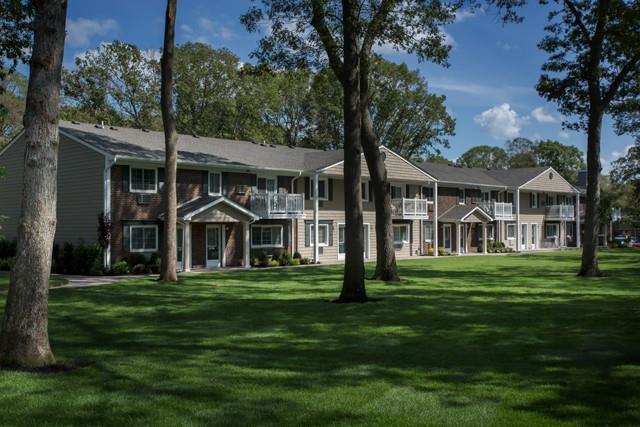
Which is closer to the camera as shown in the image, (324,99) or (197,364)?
(197,364)

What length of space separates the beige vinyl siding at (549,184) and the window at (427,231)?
1108cm

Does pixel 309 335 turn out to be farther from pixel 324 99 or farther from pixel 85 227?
pixel 324 99

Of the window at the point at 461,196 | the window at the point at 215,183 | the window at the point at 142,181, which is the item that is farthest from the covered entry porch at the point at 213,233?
the window at the point at 461,196

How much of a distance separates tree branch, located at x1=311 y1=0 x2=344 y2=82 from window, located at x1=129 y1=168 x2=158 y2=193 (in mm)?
11730

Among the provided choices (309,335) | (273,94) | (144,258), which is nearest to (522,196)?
(273,94)

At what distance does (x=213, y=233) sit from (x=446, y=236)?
2073cm

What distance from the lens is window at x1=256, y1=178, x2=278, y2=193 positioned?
32375 mm

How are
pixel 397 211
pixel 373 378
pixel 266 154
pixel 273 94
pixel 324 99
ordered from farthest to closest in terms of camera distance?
pixel 324 99
pixel 273 94
pixel 397 211
pixel 266 154
pixel 373 378

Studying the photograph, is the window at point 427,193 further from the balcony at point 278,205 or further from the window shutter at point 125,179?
the window shutter at point 125,179

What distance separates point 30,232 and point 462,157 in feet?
309

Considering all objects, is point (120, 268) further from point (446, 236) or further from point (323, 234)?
point (446, 236)

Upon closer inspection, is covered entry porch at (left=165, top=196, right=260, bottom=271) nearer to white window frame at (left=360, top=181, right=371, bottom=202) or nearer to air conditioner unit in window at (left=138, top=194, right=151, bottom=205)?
air conditioner unit in window at (left=138, top=194, right=151, bottom=205)

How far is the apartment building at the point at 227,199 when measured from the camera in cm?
2672

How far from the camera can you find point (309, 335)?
1071cm
